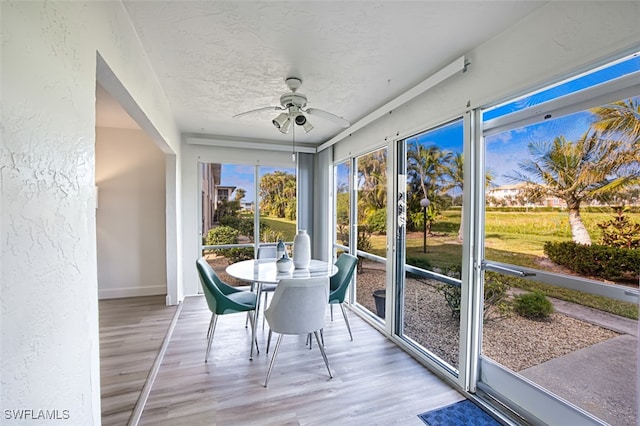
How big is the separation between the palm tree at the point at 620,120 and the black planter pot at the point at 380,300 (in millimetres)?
2420

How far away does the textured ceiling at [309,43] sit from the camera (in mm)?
1646

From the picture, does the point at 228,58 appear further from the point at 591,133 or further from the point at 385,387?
the point at 385,387

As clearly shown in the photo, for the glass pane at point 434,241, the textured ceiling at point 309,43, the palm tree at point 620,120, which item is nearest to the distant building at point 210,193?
the textured ceiling at point 309,43

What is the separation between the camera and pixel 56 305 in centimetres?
94

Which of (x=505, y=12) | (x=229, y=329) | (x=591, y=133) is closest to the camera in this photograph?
(x=591, y=133)

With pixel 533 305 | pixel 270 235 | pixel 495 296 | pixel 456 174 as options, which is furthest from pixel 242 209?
pixel 533 305

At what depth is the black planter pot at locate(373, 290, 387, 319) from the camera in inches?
135

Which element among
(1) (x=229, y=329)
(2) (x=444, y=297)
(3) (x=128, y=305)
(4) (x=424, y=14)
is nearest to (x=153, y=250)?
(3) (x=128, y=305)

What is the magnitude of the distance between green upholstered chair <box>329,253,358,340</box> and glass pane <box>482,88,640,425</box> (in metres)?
1.33

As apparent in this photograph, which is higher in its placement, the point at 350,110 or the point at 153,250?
the point at 350,110

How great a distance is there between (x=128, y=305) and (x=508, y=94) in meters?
4.94

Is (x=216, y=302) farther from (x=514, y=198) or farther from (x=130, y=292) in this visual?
(x=130, y=292)

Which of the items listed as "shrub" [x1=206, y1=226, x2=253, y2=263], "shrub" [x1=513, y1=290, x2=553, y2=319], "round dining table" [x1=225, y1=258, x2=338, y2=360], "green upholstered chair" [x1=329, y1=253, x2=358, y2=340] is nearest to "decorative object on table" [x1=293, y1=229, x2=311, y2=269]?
"round dining table" [x1=225, y1=258, x2=338, y2=360]

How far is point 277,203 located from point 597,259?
423 centimetres
